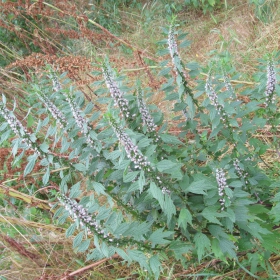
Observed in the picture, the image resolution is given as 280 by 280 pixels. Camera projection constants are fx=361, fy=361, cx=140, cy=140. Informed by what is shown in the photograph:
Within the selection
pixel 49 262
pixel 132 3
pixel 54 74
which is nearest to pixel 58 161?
pixel 54 74

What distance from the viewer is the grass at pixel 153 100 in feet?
7.70

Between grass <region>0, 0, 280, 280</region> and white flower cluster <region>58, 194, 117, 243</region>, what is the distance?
0.65 metres

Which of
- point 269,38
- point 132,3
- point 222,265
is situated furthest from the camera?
point 132,3

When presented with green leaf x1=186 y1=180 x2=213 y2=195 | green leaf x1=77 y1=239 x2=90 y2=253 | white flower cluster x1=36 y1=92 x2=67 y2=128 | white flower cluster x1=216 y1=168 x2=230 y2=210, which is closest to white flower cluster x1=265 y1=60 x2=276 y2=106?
white flower cluster x1=216 y1=168 x2=230 y2=210

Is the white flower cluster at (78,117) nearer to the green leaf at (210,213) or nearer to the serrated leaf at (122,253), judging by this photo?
the serrated leaf at (122,253)

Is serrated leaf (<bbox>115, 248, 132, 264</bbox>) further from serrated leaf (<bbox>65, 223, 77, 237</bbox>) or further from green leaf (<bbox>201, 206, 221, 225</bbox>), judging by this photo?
green leaf (<bbox>201, 206, 221, 225</bbox>)

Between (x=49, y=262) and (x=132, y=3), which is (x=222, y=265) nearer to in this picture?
(x=49, y=262)

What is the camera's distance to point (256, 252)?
6.72ft

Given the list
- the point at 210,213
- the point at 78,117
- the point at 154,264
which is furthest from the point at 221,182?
the point at 78,117

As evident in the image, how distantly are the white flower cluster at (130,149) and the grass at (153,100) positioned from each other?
855mm

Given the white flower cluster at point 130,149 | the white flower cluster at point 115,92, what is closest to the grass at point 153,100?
the white flower cluster at point 115,92

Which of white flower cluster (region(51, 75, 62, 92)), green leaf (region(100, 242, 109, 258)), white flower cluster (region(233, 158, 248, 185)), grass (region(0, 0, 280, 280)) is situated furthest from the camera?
grass (region(0, 0, 280, 280))

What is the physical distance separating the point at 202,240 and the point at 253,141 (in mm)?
706

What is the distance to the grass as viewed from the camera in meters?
2.35
